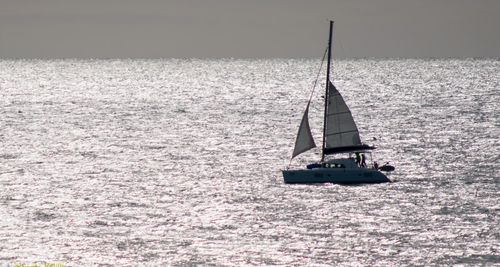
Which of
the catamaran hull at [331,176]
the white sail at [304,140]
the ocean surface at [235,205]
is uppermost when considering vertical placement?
the white sail at [304,140]

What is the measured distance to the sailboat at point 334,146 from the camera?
279 feet

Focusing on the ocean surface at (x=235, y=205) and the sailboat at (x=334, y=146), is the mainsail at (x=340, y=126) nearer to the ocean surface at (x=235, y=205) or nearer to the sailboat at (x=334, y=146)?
the sailboat at (x=334, y=146)

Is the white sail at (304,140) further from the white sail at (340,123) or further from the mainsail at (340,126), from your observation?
the white sail at (340,123)

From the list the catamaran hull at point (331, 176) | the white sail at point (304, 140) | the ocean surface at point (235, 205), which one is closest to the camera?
the ocean surface at point (235, 205)

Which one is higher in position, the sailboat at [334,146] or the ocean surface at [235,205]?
the sailboat at [334,146]

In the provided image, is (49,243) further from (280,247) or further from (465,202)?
(465,202)

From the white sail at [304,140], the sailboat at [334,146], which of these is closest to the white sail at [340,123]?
the sailboat at [334,146]

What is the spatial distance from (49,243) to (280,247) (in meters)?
15.3

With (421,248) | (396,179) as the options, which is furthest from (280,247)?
(396,179)

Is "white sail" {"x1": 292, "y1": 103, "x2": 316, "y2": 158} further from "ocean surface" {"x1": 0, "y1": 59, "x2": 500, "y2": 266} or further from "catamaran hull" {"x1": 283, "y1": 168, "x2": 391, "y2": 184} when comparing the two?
"ocean surface" {"x1": 0, "y1": 59, "x2": 500, "y2": 266}

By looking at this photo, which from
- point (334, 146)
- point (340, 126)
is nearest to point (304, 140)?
point (334, 146)

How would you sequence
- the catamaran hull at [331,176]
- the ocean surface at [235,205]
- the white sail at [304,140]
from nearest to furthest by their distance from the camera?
the ocean surface at [235,205] < the white sail at [304,140] < the catamaran hull at [331,176]

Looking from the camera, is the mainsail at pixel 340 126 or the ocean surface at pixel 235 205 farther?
the mainsail at pixel 340 126

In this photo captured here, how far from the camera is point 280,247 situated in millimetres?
63312
